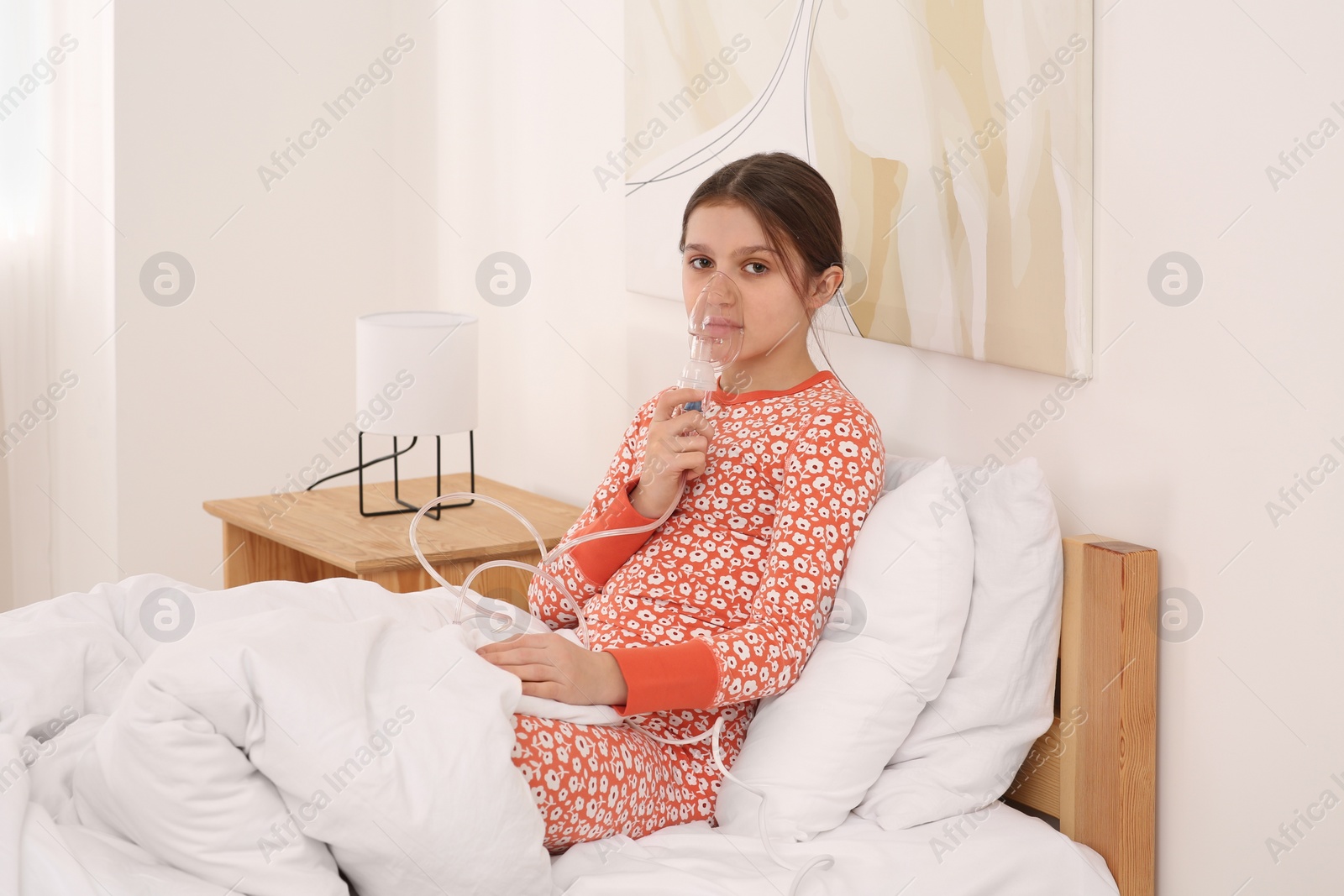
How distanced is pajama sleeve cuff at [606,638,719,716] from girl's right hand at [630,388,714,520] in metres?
0.26

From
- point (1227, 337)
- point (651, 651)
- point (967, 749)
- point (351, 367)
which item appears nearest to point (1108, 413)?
point (1227, 337)

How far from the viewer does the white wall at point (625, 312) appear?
1.21m

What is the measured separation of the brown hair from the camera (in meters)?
1.53

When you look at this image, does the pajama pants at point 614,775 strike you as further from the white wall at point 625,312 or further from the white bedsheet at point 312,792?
the white wall at point 625,312

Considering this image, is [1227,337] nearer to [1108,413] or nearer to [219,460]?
[1108,413]

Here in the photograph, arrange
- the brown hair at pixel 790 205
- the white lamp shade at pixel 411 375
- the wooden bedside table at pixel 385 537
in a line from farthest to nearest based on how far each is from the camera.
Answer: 1. the white lamp shade at pixel 411 375
2. the wooden bedside table at pixel 385 537
3. the brown hair at pixel 790 205

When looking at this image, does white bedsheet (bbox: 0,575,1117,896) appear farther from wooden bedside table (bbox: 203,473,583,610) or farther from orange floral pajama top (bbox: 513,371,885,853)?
wooden bedside table (bbox: 203,473,583,610)

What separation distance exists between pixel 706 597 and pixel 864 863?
14.6 inches

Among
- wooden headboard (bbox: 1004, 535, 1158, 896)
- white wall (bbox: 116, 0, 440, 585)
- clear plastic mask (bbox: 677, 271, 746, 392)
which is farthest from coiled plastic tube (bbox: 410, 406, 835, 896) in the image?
white wall (bbox: 116, 0, 440, 585)

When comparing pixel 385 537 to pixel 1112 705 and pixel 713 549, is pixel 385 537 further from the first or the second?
pixel 1112 705

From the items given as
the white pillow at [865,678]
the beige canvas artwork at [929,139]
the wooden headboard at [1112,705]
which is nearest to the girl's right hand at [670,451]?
the white pillow at [865,678]

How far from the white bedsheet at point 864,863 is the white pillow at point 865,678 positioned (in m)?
0.04

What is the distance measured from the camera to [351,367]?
10.1 ft

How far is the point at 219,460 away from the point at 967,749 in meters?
2.10
